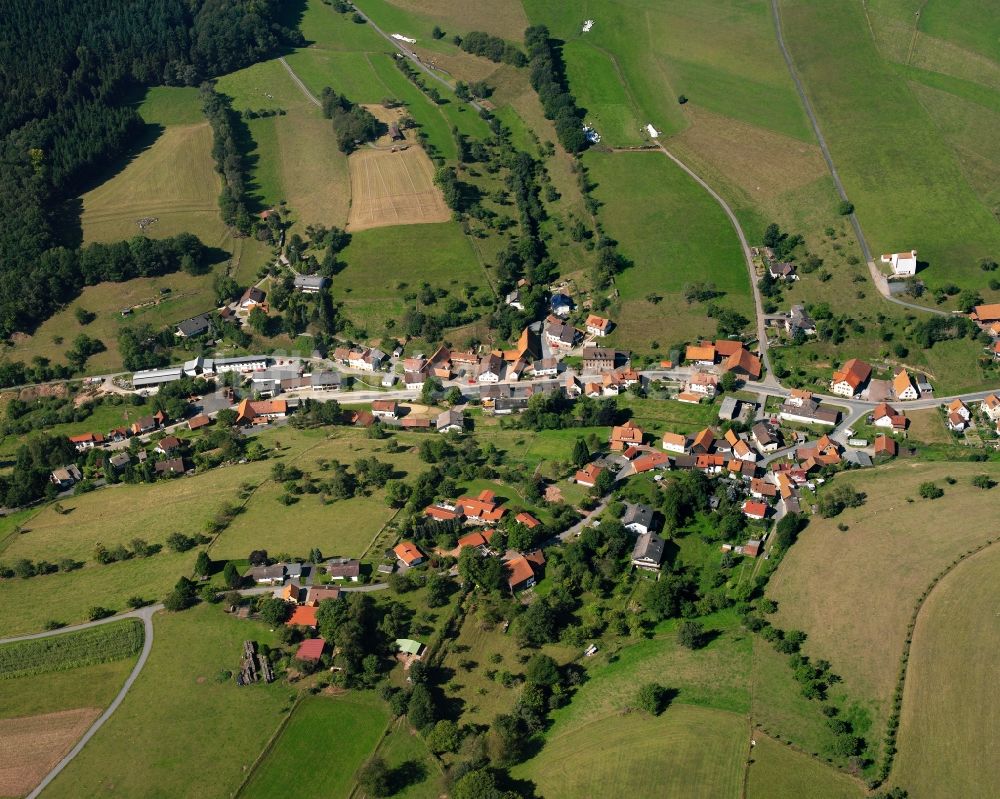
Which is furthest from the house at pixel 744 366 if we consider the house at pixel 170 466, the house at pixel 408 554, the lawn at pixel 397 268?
the house at pixel 170 466

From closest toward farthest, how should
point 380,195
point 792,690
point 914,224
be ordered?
point 792,690 < point 914,224 < point 380,195

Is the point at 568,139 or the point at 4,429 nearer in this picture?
the point at 4,429

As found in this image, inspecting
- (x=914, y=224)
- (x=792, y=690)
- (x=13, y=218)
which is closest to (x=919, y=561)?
(x=792, y=690)

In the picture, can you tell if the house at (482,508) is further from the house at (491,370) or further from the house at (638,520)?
the house at (491,370)

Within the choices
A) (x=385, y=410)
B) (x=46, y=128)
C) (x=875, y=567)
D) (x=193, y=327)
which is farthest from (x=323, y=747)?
(x=46, y=128)

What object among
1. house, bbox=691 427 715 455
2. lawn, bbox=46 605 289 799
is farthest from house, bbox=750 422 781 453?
lawn, bbox=46 605 289 799

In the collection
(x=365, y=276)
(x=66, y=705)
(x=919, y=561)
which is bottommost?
(x=66, y=705)

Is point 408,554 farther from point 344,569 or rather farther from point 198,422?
point 198,422

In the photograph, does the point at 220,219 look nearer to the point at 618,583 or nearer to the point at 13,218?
the point at 13,218

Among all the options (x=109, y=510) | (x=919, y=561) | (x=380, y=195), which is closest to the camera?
(x=919, y=561)
